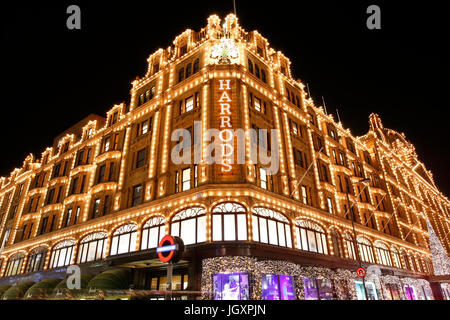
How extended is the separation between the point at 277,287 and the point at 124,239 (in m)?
14.5

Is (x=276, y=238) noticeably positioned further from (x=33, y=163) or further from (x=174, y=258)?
(x=33, y=163)

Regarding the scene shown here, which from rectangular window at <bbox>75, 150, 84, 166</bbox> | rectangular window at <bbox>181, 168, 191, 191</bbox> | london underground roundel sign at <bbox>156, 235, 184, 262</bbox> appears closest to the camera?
london underground roundel sign at <bbox>156, 235, 184, 262</bbox>

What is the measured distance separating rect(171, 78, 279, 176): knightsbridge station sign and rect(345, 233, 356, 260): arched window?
12.4 meters

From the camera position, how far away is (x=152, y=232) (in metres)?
25.4

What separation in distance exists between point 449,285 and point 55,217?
6169cm

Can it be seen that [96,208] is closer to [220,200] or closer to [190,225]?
[190,225]

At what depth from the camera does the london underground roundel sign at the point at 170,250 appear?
11.8 meters

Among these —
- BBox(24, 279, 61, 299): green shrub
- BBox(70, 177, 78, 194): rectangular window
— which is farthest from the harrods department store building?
BBox(24, 279, 61, 299): green shrub

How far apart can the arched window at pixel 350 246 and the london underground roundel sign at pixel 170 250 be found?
24.7 meters

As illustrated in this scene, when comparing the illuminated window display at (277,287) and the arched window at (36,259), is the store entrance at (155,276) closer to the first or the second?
the illuminated window display at (277,287)

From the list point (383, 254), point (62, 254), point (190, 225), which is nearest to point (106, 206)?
point (62, 254)

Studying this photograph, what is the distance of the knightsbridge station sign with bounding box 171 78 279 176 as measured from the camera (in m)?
24.0

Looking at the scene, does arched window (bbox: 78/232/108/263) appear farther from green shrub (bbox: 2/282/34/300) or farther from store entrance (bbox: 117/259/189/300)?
green shrub (bbox: 2/282/34/300)

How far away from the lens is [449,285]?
161ft
